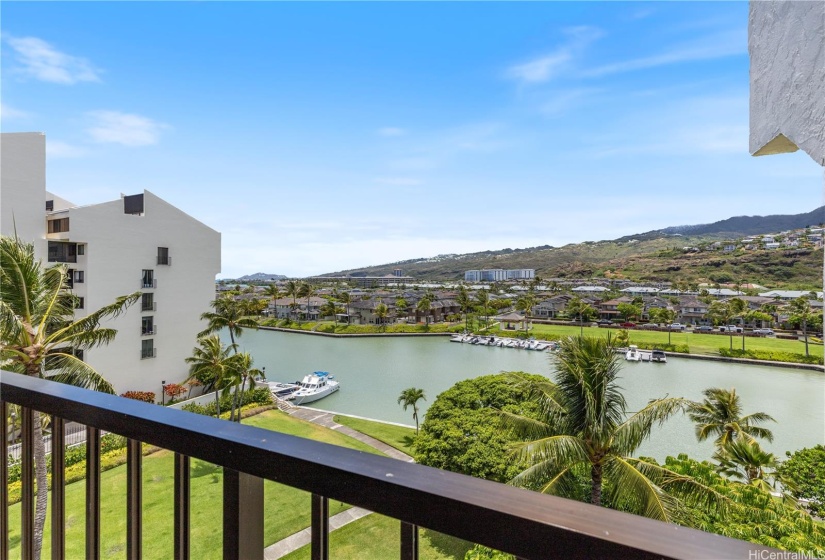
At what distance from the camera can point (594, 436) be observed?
6.36m

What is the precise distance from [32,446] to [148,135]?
12178 millimetres

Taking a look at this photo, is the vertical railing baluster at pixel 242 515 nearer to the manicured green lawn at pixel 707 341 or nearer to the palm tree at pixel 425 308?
the manicured green lawn at pixel 707 341

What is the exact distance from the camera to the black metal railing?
1.24 feet

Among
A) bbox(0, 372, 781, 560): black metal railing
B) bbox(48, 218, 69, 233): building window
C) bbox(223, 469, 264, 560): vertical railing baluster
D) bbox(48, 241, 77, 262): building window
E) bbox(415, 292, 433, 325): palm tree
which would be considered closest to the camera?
bbox(0, 372, 781, 560): black metal railing

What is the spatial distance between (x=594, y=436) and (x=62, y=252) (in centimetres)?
1699

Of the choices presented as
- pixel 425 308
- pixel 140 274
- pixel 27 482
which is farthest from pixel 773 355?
pixel 140 274

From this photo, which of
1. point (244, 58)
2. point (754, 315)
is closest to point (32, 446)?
point (244, 58)

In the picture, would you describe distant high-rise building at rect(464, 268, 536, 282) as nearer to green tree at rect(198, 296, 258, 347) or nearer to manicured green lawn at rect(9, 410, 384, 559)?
green tree at rect(198, 296, 258, 347)

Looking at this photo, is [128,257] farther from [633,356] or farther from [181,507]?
[633,356]

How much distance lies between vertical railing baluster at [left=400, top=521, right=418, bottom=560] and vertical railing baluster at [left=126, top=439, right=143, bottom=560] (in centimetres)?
56

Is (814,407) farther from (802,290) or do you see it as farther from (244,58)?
(244,58)

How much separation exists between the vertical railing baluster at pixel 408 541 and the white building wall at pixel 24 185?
17.1 meters

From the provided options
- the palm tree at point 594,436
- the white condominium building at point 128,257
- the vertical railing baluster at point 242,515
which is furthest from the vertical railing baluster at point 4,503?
the white condominium building at point 128,257

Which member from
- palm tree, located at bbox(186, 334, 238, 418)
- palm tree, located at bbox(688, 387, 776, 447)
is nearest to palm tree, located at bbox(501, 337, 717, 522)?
palm tree, located at bbox(688, 387, 776, 447)
